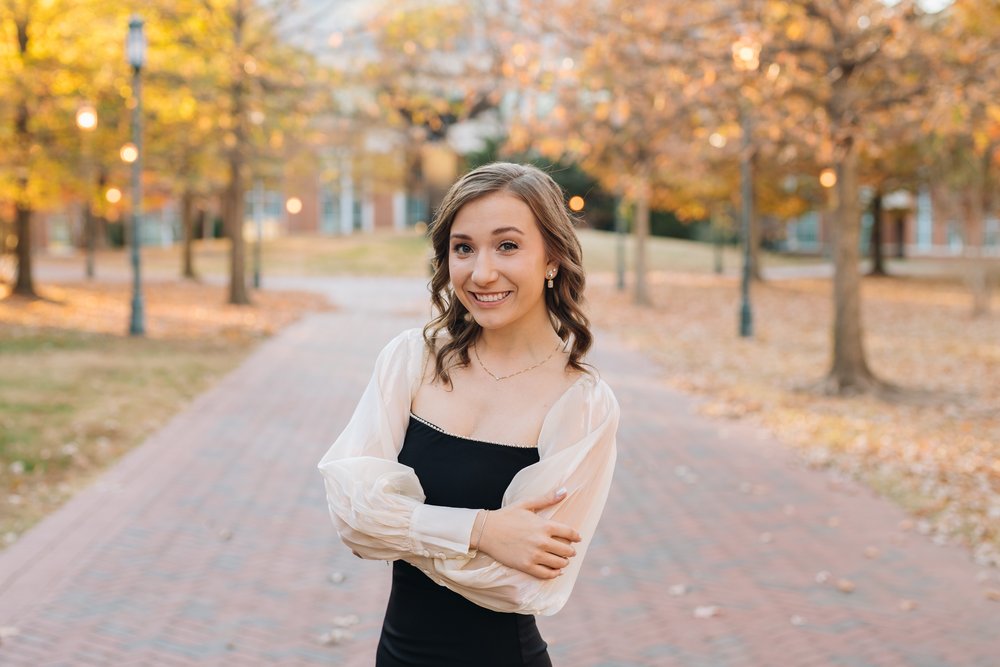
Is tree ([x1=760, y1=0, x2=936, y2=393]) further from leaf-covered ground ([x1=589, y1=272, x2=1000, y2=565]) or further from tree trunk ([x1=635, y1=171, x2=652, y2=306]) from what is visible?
tree trunk ([x1=635, y1=171, x2=652, y2=306])

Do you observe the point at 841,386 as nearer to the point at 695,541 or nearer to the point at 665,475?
the point at 665,475

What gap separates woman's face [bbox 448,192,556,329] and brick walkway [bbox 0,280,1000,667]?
3406 mm

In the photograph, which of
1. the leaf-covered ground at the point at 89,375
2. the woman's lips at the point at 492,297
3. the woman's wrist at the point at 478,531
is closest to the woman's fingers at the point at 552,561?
the woman's wrist at the point at 478,531

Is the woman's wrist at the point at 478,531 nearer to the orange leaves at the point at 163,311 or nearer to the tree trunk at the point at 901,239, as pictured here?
the orange leaves at the point at 163,311

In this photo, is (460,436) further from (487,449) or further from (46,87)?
(46,87)

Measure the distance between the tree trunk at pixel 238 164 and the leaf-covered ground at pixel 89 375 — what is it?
671mm

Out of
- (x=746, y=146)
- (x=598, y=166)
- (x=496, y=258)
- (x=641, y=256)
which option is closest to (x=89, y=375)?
(x=746, y=146)

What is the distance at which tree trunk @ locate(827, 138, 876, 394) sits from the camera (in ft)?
43.4

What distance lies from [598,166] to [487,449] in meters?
24.1

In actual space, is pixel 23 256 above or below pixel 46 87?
below

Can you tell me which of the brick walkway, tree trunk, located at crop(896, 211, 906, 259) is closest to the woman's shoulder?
the brick walkway

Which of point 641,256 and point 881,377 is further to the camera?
point 641,256

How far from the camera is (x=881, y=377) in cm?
1552

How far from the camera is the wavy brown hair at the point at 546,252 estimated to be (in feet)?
7.59
